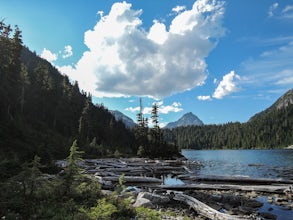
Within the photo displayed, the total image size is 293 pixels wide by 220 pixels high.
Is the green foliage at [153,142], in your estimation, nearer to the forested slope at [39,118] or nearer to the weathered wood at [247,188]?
the forested slope at [39,118]

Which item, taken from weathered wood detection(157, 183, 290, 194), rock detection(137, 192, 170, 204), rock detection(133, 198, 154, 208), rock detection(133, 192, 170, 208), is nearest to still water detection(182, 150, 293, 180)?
weathered wood detection(157, 183, 290, 194)

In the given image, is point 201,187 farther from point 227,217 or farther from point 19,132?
point 19,132

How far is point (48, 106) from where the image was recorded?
79.7 meters

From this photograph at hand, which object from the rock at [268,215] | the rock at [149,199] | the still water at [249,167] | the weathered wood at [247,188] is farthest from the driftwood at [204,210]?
the still water at [249,167]

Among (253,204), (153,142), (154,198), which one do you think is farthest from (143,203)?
(153,142)

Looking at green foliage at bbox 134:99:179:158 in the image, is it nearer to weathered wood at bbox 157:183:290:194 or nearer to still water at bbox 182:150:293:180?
still water at bbox 182:150:293:180

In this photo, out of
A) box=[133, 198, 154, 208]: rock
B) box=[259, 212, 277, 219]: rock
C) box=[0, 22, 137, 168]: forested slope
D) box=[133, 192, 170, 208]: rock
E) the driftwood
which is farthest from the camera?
box=[0, 22, 137, 168]: forested slope

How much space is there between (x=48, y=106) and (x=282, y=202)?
73.5 m

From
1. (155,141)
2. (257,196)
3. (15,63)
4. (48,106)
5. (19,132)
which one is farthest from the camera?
(48,106)

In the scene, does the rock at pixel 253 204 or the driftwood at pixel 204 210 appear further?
the rock at pixel 253 204

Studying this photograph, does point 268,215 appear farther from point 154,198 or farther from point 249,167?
point 249,167

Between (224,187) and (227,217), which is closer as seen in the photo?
(227,217)

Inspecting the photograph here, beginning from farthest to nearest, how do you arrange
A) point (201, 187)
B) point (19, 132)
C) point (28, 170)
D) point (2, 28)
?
point (2, 28) → point (19, 132) → point (201, 187) → point (28, 170)

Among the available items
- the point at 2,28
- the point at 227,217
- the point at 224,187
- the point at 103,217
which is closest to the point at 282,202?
the point at 224,187
